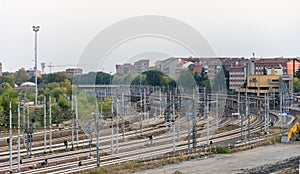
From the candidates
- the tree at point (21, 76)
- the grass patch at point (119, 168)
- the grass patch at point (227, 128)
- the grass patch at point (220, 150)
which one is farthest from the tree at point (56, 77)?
the grass patch at point (119, 168)

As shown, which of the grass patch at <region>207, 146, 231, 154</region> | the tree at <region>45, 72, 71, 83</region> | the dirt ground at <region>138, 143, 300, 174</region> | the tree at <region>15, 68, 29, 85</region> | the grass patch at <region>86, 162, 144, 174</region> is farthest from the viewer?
the tree at <region>15, 68, 29, 85</region>

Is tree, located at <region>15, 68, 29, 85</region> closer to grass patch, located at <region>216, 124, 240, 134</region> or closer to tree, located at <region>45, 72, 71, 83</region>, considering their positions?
tree, located at <region>45, 72, 71, 83</region>

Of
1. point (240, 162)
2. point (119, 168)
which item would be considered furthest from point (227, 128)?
point (119, 168)

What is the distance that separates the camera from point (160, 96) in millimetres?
19047

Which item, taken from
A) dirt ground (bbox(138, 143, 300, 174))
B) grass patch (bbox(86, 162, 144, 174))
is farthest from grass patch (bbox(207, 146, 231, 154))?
grass patch (bbox(86, 162, 144, 174))

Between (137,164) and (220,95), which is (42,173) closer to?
(137,164)

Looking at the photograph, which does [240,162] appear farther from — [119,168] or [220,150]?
[119,168]

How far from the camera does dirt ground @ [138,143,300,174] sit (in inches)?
476

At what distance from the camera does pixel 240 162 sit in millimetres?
13477

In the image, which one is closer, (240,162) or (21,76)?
(240,162)

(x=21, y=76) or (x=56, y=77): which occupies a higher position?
(x=21, y=76)

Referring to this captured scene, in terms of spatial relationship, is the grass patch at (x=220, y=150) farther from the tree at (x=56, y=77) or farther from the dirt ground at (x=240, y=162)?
the tree at (x=56, y=77)

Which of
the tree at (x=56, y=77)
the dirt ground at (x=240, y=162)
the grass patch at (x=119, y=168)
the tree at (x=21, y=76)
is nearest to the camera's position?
the grass patch at (x=119, y=168)

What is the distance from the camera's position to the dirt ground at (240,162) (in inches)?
476
